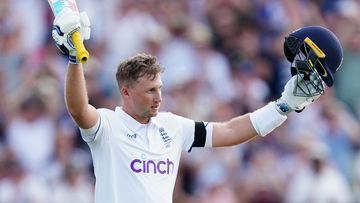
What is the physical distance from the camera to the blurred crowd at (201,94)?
1357 centimetres

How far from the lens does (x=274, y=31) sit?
52.2 feet

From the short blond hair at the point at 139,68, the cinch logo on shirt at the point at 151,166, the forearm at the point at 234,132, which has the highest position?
the short blond hair at the point at 139,68

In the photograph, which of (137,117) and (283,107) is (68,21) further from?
(283,107)

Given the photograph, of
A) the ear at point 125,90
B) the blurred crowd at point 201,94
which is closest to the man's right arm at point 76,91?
the ear at point 125,90

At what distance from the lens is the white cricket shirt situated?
819 centimetres

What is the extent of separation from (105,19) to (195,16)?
1.22m

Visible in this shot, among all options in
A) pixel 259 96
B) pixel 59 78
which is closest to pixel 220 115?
pixel 259 96

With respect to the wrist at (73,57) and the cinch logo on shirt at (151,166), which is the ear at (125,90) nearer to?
the cinch logo on shirt at (151,166)

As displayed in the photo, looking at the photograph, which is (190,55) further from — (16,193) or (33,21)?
(16,193)

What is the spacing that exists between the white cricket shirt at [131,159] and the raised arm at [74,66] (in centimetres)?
15

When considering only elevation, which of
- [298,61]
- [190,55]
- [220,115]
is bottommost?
[298,61]

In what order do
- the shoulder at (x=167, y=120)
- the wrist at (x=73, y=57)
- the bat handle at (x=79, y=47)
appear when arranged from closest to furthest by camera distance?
the bat handle at (x=79, y=47)
the wrist at (x=73, y=57)
the shoulder at (x=167, y=120)

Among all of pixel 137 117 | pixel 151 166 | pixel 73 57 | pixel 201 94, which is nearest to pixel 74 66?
pixel 73 57

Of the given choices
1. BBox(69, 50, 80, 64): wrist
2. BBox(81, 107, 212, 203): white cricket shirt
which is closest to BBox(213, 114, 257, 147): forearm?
BBox(81, 107, 212, 203): white cricket shirt
